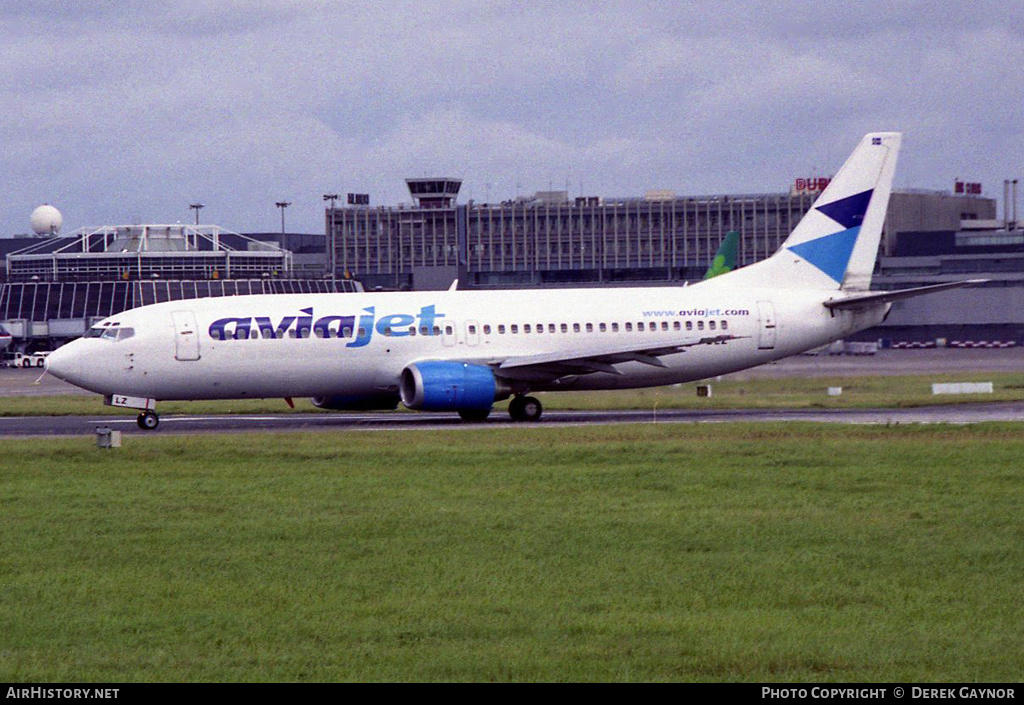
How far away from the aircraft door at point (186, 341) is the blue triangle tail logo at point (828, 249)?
63.7 feet

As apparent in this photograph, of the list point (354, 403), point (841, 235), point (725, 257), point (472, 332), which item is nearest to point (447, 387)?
point (472, 332)

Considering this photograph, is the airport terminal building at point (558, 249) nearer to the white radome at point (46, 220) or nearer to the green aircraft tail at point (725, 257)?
the white radome at point (46, 220)

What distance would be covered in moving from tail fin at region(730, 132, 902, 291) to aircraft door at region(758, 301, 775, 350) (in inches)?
53.8

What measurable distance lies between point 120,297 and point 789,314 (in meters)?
98.4

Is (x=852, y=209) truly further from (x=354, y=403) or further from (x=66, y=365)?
(x=66, y=365)

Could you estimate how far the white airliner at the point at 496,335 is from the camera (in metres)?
43.2

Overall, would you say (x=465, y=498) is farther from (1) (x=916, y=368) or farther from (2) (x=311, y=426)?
(1) (x=916, y=368)

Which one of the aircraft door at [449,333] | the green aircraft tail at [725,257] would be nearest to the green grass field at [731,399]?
the aircraft door at [449,333]

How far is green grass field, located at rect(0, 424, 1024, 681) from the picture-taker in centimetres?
1341

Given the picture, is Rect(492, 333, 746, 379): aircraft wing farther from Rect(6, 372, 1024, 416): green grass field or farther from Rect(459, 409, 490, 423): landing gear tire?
Rect(6, 372, 1024, 416): green grass field

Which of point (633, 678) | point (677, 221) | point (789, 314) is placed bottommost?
point (633, 678)

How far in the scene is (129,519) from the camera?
2231 centimetres

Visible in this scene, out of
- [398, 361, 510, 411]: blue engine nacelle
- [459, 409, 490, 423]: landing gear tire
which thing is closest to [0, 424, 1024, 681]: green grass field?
[398, 361, 510, 411]: blue engine nacelle

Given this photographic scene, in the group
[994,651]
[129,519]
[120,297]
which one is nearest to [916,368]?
[129,519]
